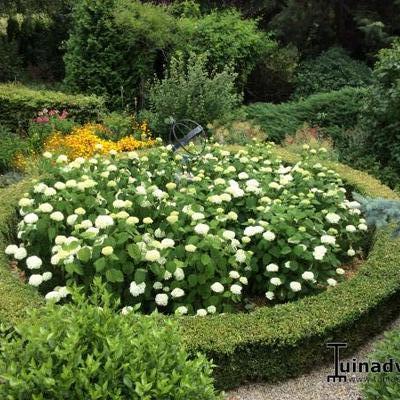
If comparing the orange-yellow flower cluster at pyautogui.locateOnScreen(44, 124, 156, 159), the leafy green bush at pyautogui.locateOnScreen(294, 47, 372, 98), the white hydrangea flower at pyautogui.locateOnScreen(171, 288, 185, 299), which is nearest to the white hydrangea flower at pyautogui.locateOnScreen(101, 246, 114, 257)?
the white hydrangea flower at pyautogui.locateOnScreen(171, 288, 185, 299)

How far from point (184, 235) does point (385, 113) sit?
496 cm

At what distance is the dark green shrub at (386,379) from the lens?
2620 mm

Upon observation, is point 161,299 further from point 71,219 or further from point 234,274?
point 71,219

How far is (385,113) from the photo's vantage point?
26.7 ft

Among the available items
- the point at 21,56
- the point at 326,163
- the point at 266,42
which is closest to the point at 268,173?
the point at 326,163

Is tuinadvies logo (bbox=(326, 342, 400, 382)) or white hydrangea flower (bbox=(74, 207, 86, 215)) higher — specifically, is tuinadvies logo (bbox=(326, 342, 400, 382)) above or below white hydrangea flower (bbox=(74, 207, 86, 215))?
below

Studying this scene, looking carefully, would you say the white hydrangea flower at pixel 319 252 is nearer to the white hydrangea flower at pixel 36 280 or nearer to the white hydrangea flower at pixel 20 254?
the white hydrangea flower at pixel 36 280

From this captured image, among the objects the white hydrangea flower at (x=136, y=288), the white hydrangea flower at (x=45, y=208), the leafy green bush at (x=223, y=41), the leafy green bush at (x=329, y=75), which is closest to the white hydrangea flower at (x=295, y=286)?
the white hydrangea flower at (x=136, y=288)

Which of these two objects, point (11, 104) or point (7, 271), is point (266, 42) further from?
point (7, 271)

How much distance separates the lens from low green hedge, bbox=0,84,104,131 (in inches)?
356

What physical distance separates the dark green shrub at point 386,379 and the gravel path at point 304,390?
849mm

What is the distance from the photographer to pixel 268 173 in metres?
5.63

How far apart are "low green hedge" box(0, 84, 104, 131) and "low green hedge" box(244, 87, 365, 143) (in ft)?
9.10

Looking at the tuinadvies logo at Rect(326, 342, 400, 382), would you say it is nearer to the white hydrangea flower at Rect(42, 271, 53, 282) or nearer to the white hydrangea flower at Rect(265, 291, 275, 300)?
the white hydrangea flower at Rect(265, 291, 275, 300)
